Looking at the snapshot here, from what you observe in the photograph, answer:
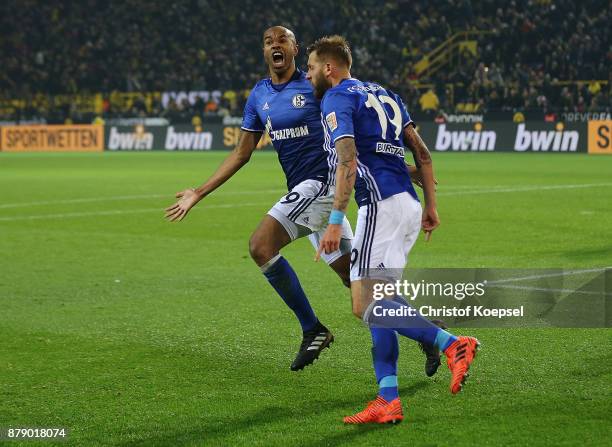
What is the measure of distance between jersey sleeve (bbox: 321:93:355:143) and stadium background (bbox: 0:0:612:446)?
1.46 m

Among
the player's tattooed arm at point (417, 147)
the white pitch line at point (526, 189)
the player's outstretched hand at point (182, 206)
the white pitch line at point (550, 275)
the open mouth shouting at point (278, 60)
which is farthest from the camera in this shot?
the white pitch line at point (526, 189)

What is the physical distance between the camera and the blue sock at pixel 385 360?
533cm

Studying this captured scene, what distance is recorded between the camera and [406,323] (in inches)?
216

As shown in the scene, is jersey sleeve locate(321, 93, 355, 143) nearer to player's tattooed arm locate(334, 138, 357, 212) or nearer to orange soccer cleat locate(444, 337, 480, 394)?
player's tattooed arm locate(334, 138, 357, 212)

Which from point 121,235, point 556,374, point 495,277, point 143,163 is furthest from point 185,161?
point 556,374

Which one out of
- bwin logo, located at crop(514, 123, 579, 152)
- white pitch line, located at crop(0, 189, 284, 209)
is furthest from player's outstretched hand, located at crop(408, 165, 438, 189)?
bwin logo, located at crop(514, 123, 579, 152)

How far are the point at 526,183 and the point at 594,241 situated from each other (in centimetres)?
970

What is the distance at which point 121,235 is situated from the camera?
47.0 feet

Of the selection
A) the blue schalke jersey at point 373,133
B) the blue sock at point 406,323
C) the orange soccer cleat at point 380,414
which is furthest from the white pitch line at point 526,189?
the orange soccer cleat at point 380,414

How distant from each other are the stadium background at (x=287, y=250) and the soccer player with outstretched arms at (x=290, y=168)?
0.56m

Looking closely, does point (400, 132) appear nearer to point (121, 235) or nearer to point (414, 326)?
point (414, 326)

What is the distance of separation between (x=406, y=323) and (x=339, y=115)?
112cm

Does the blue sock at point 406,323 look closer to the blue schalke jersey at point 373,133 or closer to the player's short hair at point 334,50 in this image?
the blue schalke jersey at point 373,133

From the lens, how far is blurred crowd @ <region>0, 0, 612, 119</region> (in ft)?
126
